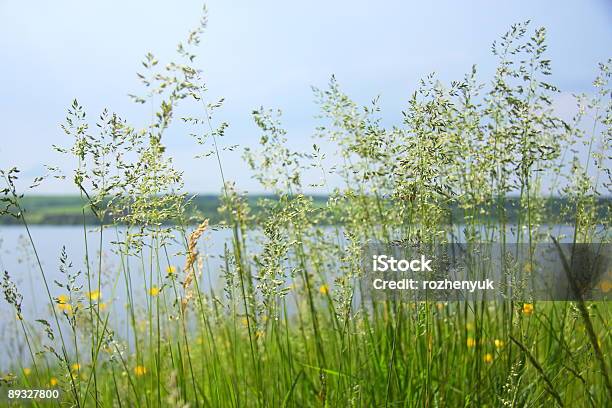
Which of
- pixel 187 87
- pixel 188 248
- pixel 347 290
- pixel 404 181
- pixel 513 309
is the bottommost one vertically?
pixel 513 309

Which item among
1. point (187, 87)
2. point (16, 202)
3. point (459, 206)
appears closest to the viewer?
point (16, 202)

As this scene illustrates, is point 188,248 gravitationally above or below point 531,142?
below

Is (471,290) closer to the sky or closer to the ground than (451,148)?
closer to the ground

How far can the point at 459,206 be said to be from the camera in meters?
2.43

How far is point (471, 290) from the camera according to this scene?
2.32 metres

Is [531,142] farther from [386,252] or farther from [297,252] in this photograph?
[297,252]

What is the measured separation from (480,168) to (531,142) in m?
0.19

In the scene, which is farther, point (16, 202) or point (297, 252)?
point (297, 252)

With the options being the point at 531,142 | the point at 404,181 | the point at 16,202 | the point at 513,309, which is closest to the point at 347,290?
the point at 404,181

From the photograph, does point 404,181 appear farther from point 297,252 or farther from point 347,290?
point 297,252

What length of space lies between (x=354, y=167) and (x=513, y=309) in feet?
2.35

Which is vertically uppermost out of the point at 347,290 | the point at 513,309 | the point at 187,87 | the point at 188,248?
A: the point at 187,87

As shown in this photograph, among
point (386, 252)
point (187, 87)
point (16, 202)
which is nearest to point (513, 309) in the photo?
point (386, 252)

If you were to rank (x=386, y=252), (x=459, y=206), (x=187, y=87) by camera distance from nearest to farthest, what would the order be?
(x=187, y=87) → (x=386, y=252) → (x=459, y=206)
